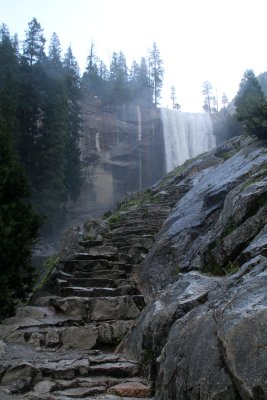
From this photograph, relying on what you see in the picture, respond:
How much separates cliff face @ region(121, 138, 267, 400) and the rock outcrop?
0.01 meters

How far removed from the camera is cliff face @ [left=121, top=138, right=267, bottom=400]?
3.24m

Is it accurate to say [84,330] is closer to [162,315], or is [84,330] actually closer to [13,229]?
[13,229]

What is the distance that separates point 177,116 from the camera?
44375 millimetres

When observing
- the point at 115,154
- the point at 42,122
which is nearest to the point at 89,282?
the point at 42,122

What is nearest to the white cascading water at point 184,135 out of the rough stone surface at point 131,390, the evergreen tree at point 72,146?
the evergreen tree at point 72,146

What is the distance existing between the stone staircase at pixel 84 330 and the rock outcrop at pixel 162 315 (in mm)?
20

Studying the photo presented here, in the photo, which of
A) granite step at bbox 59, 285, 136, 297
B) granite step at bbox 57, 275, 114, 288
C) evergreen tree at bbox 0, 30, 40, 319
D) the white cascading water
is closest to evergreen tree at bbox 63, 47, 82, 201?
the white cascading water

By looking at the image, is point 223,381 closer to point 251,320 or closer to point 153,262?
point 251,320

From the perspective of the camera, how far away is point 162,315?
18.0ft

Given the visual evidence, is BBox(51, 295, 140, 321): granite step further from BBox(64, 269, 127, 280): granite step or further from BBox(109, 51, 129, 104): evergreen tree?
BBox(109, 51, 129, 104): evergreen tree

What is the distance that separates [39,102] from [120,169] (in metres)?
11.6

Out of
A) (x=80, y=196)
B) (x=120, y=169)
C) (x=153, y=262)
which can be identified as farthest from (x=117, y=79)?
(x=153, y=262)

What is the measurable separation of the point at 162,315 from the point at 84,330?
101 inches

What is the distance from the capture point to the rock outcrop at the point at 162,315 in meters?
3.51
